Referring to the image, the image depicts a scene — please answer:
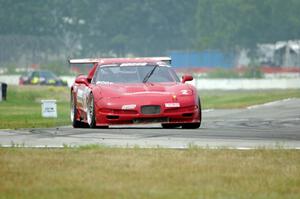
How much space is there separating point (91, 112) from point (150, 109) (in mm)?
1223

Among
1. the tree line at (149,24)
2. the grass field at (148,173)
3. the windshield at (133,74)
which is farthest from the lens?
Result: the tree line at (149,24)

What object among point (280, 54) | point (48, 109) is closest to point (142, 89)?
point (48, 109)

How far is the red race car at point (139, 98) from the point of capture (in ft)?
68.6

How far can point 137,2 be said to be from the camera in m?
114

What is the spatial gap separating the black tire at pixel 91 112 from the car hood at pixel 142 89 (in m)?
0.28

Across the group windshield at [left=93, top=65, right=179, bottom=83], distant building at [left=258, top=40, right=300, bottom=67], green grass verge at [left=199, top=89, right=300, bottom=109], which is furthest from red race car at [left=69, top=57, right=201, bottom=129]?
distant building at [left=258, top=40, right=300, bottom=67]

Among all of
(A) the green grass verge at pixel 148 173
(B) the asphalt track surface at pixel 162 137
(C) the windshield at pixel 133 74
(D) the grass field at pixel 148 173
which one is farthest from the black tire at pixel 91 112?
(A) the green grass verge at pixel 148 173

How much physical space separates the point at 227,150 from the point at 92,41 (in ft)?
321

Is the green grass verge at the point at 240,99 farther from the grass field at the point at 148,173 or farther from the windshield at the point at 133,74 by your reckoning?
the grass field at the point at 148,173

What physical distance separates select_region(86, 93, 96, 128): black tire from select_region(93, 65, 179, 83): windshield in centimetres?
58

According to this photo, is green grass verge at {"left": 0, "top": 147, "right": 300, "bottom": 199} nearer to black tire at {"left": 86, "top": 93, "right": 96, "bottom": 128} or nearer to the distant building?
black tire at {"left": 86, "top": 93, "right": 96, "bottom": 128}

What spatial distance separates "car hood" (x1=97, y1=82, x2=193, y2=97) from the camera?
21.0 meters

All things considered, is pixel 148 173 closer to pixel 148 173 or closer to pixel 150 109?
pixel 148 173

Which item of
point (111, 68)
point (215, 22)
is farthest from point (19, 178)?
point (215, 22)
